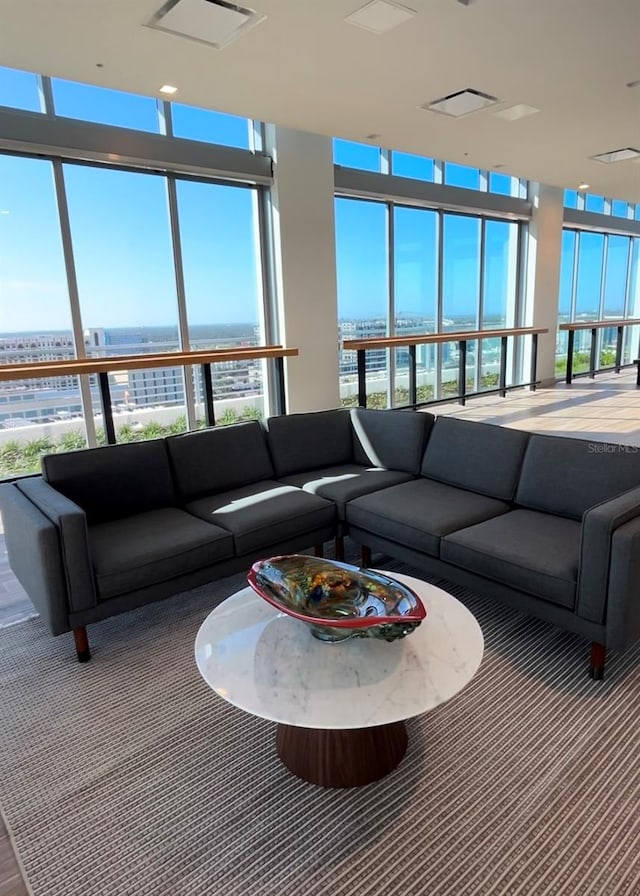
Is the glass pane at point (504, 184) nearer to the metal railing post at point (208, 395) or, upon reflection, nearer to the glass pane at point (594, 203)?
the glass pane at point (594, 203)

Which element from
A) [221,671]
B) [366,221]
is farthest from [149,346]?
→ [221,671]

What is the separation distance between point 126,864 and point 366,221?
6.57m

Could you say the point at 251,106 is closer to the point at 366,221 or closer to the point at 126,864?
the point at 366,221

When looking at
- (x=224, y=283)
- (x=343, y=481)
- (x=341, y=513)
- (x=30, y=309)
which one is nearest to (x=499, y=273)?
(x=224, y=283)

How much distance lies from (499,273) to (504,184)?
126 cm

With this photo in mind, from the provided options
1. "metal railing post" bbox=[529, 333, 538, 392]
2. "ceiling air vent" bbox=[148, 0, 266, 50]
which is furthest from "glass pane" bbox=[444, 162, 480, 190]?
"ceiling air vent" bbox=[148, 0, 266, 50]

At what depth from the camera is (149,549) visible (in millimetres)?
2408

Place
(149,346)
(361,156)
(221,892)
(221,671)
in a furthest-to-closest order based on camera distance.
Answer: (361,156), (149,346), (221,671), (221,892)

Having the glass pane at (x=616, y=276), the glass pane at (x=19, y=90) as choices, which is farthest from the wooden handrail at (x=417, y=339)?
the glass pane at (x=616, y=276)

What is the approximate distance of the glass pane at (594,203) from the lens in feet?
32.7

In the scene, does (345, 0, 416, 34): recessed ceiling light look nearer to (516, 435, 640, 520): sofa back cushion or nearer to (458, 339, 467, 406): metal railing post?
(516, 435, 640, 520): sofa back cushion

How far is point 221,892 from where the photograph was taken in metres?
1.37

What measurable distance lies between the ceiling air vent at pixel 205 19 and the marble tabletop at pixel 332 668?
3.10 meters

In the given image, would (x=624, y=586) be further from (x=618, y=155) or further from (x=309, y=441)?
(x=618, y=155)
